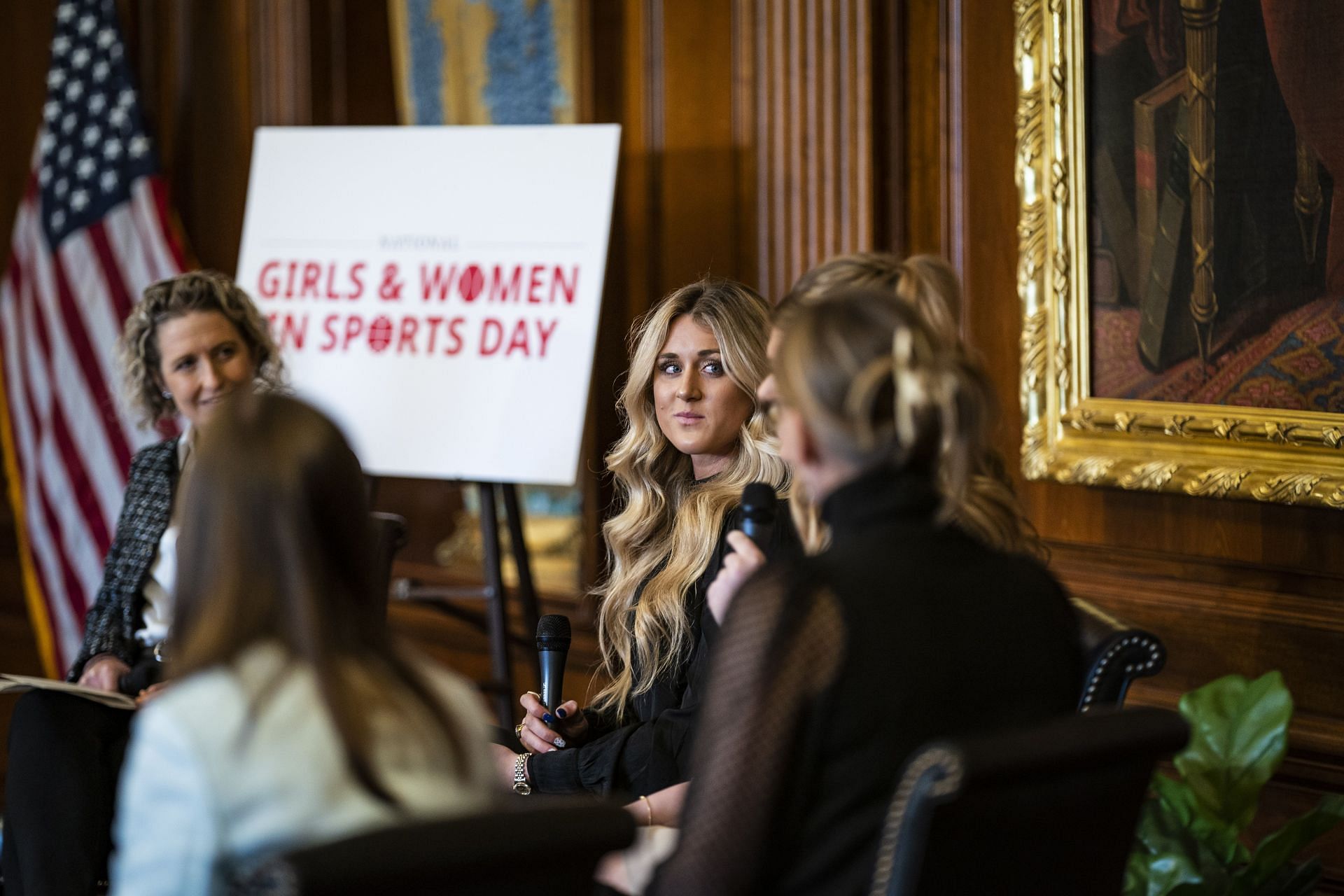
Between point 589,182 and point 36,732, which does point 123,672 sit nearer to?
point 36,732

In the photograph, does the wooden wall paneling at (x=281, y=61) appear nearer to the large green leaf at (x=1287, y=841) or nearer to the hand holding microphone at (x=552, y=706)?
the hand holding microphone at (x=552, y=706)

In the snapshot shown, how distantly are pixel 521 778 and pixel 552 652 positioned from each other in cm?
25

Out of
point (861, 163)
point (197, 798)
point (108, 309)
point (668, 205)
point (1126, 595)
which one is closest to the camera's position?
point (197, 798)

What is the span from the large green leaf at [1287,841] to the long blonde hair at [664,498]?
1021 millimetres

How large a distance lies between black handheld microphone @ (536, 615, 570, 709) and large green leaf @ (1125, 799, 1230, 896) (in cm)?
103

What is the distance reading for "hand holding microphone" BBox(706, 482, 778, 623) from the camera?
2104mm

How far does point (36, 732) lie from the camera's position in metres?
3.16

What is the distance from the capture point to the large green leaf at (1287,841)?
8.04ft

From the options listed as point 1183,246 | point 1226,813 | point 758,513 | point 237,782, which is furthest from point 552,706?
point 1183,246

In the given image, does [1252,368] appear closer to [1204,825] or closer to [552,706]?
[1204,825]

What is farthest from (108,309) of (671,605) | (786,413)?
(786,413)

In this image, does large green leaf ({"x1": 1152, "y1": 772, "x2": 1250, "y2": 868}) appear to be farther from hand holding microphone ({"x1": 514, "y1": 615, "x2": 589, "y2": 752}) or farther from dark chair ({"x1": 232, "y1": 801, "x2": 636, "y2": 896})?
dark chair ({"x1": 232, "y1": 801, "x2": 636, "y2": 896})

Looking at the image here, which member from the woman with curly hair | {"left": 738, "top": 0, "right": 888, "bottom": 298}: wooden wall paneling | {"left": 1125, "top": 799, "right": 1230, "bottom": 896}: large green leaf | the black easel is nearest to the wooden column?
{"left": 738, "top": 0, "right": 888, "bottom": 298}: wooden wall paneling

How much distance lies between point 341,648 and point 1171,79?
2712mm
